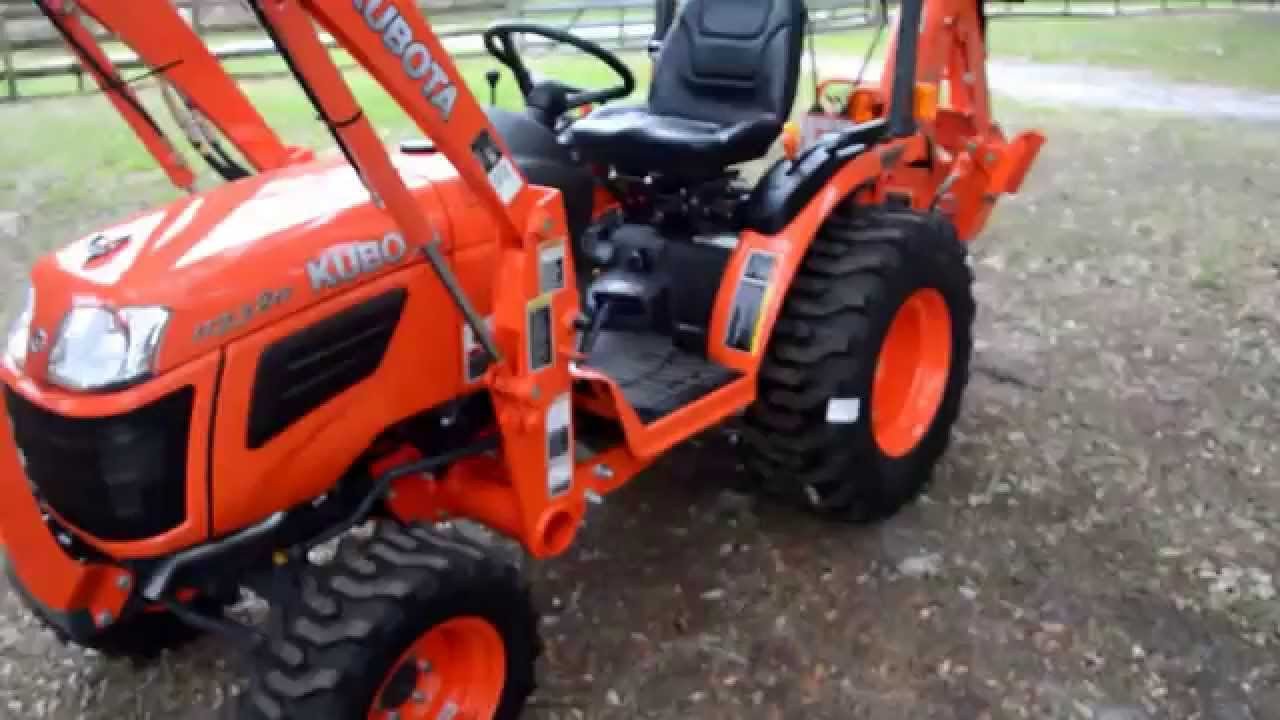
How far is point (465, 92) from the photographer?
2.38 meters

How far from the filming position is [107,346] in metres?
2.21

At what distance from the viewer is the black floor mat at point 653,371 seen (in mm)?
3117

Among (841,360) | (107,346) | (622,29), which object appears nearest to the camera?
(107,346)

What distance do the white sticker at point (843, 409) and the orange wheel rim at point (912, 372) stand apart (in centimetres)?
42

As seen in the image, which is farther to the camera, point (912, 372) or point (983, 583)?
point (912, 372)

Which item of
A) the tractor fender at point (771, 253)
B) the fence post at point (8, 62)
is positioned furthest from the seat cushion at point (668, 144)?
the fence post at point (8, 62)

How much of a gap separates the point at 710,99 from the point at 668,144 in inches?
23.3

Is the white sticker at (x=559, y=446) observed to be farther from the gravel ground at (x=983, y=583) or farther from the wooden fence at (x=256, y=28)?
the wooden fence at (x=256, y=28)

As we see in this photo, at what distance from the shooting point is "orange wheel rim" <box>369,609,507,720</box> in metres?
2.58

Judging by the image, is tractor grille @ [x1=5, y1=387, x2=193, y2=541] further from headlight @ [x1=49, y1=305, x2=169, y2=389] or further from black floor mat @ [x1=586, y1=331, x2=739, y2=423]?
black floor mat @ [x1=586, y1=331, x2=739, y2=423]

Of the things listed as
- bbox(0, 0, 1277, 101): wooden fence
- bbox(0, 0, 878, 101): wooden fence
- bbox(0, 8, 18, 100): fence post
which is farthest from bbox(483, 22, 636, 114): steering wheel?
bbox(0, 8, 18, 100): fence post

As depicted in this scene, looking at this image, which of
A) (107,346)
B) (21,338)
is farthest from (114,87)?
(107,346)

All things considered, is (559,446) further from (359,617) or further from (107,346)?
(107,346)

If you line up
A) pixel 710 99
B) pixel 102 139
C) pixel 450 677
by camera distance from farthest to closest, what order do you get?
pixel 102 139, pixel 710 99, pixel 450 677
